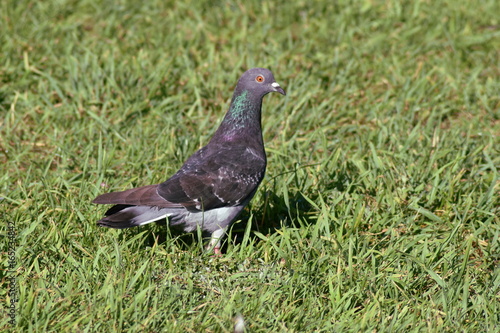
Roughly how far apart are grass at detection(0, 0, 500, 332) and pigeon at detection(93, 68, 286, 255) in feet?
0.65

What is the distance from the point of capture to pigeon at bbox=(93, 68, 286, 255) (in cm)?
450

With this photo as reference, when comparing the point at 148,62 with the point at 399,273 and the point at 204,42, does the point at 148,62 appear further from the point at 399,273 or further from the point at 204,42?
the point at 399,273

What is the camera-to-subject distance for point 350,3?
898 cm

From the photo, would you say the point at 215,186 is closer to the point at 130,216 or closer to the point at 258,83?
the point at 130,216

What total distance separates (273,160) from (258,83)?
3.63 ft

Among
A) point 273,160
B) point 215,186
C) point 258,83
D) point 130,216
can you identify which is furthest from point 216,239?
point 273,160

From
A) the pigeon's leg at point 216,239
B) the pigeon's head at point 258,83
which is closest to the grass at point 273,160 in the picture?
the pigeon's leg at point 216,239

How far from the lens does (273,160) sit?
240 inches

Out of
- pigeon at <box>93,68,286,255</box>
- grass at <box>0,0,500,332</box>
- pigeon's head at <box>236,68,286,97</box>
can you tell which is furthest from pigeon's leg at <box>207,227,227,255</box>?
pigeon's head at <box>236,68,286,97</box>

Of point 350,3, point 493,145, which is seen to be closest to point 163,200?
point 493,145

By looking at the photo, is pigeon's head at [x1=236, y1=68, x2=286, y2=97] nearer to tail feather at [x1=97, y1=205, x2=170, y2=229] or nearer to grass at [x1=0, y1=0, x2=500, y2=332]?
grass at [x1=0, y1=0, x2=500, y2=332]

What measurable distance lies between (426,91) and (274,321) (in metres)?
4.16

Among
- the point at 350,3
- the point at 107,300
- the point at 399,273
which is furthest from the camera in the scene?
the point at 350,3

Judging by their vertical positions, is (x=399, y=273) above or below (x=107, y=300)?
below
